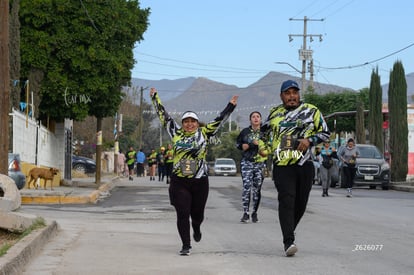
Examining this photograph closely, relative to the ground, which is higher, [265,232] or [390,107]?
[390,107]

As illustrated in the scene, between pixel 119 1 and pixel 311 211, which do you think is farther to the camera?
pixel 119 1

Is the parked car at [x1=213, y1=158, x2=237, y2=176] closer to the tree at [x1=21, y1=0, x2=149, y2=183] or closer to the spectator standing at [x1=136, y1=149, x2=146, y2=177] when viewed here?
the spectator standing at [x1=136, y1=149, x2=146, y2=177]

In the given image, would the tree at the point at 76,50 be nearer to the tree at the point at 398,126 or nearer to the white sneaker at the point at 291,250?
the tree at the point at 398,126

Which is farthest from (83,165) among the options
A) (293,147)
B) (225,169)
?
(293,147)

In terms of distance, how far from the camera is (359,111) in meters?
50.1

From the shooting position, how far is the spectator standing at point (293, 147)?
9.58m

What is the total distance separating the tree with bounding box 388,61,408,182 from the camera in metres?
39.5

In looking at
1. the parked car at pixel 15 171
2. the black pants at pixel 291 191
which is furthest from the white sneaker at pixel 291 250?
the parked car at pixel 15 171

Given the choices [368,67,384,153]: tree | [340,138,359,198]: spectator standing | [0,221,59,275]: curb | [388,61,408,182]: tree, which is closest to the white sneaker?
[0,221,59,275]: curb

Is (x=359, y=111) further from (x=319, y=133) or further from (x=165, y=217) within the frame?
(x=319, y=133)

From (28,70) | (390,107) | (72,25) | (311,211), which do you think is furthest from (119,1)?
(390,107)

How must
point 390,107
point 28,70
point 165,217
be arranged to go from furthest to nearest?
point 390,107 < point 28,70 < point 165,217

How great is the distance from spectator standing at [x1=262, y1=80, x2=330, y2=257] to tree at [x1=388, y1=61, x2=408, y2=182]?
3071cm

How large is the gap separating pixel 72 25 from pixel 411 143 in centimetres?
2151
